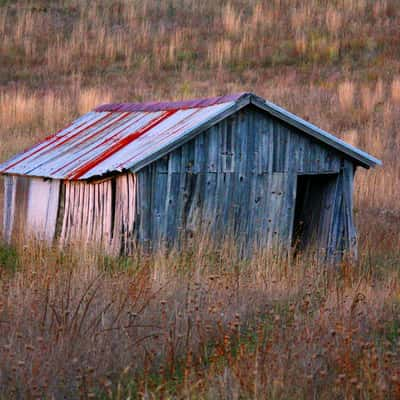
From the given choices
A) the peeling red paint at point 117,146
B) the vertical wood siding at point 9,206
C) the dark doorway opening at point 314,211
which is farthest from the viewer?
the vertical wood siding at point 9,206

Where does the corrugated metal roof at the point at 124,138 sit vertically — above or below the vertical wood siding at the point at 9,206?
above

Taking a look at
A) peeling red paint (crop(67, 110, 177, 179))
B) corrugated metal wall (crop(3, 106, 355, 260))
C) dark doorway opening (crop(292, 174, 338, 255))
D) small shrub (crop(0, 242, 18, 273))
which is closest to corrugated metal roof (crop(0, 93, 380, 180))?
peeling red paint (crop(67, 110, 177, 179))

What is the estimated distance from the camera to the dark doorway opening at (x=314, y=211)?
439 inches

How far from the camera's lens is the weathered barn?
967 cm

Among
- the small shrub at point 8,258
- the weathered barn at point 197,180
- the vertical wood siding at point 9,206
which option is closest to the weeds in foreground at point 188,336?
the small shrub at point 8,258

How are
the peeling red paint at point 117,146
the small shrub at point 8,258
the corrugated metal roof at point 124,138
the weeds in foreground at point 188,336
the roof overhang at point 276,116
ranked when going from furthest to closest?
the peeling red paint at point 117,146, the corrugated metal roof at point 124,138, the roof overhang at point 276,116, the small shrub at point 8,258, the weeds in foreground at point 188,336

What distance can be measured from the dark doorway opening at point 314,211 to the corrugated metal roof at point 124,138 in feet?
2.13

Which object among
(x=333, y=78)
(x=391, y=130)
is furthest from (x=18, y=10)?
(x=391, y=130)

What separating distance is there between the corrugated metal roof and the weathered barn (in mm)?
24

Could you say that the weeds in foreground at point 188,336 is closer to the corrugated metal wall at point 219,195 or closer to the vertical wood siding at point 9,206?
the corrugated metal wall at point 219,195

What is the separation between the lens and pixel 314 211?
11516 mm

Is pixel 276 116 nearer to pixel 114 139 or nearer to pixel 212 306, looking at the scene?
pixel 114 139

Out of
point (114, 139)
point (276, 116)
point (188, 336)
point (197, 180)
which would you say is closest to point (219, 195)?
point (197, 180)

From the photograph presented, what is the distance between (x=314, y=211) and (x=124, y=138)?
266 centimetres
